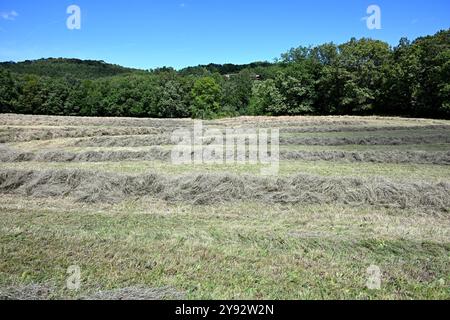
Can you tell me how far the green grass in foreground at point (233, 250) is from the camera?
22.0 feet

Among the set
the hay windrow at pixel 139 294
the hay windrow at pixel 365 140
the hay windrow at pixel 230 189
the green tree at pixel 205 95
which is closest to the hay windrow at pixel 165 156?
the hay windrow at pixel 365 140

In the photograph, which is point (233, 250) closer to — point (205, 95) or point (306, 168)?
point (306, 168)

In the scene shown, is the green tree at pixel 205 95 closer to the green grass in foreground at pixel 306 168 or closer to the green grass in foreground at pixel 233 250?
the green grass in foreground at pixel 306 168

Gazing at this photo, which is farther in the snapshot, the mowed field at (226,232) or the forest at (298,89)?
the forest at (298,89)

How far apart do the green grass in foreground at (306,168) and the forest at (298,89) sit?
126 ft

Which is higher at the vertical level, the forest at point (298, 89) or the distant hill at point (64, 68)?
the distant hill at point (64, 68)

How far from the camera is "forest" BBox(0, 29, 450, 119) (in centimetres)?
5384

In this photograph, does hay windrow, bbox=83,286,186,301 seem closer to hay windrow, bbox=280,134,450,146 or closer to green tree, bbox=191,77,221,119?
hay windrow, bbox=280,134,450,146

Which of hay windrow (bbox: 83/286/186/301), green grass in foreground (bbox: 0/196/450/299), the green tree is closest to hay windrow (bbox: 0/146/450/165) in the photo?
green grass in foreground (bbox: 0/196/450/299)

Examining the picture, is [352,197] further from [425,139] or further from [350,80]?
[350,80]

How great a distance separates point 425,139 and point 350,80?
38707 mm

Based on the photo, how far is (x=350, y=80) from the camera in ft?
200

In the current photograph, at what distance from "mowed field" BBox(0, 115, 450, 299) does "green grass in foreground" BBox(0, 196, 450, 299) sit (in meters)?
0.03

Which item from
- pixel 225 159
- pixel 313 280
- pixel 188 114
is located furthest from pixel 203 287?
pixel 188 114
